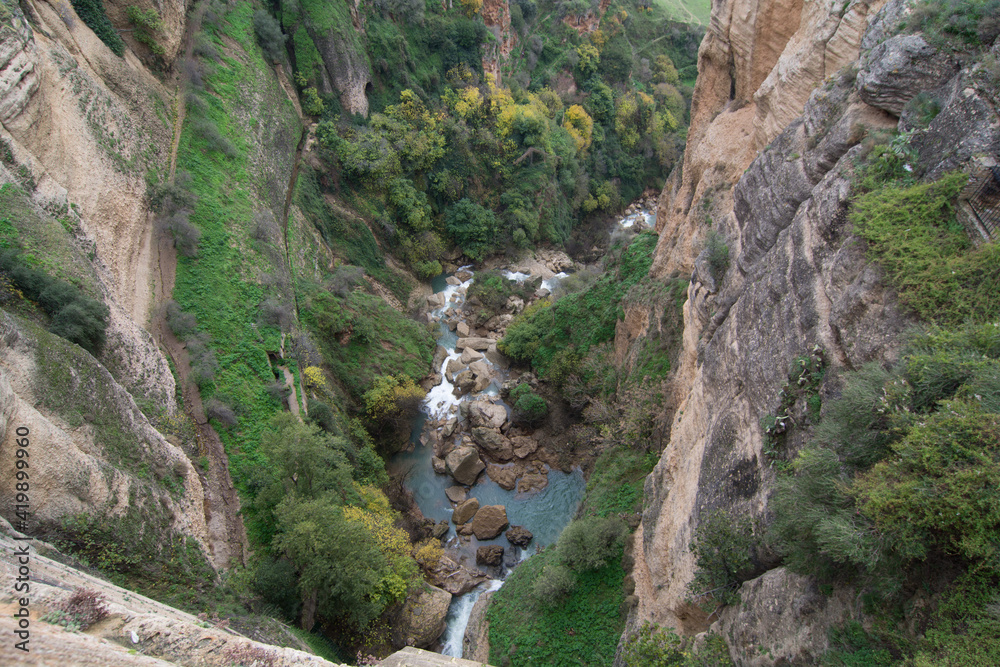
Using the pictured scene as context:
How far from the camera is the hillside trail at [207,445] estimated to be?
723 inches

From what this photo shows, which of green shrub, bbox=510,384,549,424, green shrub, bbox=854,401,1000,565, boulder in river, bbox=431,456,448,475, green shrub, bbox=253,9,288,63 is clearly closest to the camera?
green shrub, bbox=854,401,1000,565

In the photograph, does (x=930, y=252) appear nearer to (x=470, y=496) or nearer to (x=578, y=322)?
(x=578, y=322)

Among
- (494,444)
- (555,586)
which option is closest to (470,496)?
(494,444)

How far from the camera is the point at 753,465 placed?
442 inches

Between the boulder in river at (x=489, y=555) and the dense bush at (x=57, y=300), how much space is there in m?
18.1

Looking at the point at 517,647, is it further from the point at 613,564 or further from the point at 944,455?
the point at 944,455

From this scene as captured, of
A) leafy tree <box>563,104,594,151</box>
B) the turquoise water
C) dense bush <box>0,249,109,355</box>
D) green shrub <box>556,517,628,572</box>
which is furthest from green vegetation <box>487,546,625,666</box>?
leafy tree <box>563,104,594,151</box>

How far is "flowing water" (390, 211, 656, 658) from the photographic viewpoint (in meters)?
22.4

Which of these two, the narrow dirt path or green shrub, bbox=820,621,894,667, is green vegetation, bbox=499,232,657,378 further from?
the narrow dirt path

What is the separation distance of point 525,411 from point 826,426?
71.1 feet

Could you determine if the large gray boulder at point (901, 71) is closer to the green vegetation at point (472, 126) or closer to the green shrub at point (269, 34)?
the green vegetation at point (472, 126)

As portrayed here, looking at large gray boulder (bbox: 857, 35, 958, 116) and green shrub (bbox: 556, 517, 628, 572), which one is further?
green shrub (bbox: 556, 517, 628, 572)

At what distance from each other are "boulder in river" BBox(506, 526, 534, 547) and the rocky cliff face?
8715mm

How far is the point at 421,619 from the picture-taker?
20000mm
